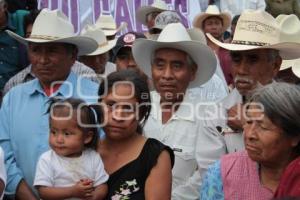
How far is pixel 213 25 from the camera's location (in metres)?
8.19

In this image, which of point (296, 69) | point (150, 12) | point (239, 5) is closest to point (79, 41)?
point (296, 69)

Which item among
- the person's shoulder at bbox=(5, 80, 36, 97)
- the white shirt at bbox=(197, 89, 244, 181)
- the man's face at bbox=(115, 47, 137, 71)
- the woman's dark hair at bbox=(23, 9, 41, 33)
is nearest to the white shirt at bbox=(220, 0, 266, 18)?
the woman's dark hair at bbox=(23, 9, 41, 33)

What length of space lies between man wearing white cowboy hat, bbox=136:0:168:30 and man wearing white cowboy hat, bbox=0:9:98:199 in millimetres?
3344

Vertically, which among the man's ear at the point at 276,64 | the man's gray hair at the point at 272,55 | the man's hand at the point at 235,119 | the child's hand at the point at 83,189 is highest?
the man's gray hair at the point at 272,55

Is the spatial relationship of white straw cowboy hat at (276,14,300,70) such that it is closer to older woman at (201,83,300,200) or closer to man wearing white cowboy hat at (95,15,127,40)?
older woman at (201,83,300,200)

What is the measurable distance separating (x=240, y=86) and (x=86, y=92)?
99 centimetres

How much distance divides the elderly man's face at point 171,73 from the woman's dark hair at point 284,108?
120 cm

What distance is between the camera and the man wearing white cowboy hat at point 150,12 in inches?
306

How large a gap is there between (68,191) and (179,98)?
1102mm

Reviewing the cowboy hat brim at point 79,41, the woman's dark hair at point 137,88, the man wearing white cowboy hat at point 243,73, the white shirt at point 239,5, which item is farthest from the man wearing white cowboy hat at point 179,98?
the white shirt at point 239,5

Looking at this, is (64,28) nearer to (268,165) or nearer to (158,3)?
(268,165)

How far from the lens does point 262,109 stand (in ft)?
9.33

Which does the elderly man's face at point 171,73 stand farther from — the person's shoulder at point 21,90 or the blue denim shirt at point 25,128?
the person's shoulder at point 21,90

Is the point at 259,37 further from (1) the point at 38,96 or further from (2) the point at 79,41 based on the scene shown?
(1) the point at 38,96
